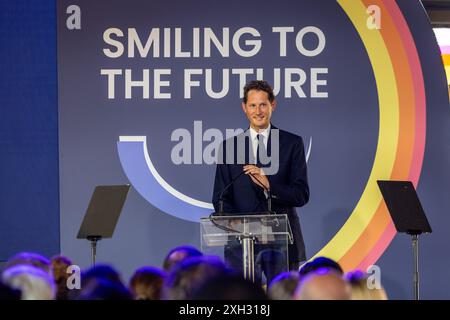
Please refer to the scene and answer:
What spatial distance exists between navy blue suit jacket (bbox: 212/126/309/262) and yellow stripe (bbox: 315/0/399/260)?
0.54m

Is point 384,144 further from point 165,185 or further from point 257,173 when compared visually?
point 165,185

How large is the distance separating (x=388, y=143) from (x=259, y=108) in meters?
1.12

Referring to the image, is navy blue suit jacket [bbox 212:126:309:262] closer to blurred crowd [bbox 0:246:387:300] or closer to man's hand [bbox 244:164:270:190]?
man's hand [bbox 244:164:270:190]

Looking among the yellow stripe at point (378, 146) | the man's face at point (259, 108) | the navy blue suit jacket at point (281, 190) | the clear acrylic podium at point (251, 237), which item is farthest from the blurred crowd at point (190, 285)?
the yellow stripe at point (378, 146)

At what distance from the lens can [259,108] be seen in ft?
21.5

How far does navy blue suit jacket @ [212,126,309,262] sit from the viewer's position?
6156 millimetres

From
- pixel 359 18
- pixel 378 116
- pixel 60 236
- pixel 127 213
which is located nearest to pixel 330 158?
pixel 378 116

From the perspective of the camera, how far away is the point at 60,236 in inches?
274

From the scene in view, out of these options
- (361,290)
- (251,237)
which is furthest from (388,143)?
(361,290)

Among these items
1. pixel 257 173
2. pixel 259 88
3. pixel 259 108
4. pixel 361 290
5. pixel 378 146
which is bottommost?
pixel 361 290

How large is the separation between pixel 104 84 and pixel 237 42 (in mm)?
1155

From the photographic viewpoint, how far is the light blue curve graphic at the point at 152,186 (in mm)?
6871

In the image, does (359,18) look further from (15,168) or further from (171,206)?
(15,168)

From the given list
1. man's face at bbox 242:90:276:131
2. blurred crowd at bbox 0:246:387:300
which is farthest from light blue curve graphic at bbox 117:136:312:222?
blurred crowd at bbox 0:246:387:300
